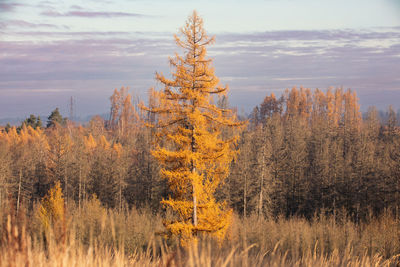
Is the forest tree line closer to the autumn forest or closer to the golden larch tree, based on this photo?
the autumn forest

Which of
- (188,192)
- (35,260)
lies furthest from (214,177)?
(35,260)

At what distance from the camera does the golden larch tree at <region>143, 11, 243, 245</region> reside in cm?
1805

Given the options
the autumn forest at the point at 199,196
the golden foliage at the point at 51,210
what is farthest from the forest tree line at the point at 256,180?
the golden foliage at the point at 51,210

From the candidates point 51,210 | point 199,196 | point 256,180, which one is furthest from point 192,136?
point 256,180

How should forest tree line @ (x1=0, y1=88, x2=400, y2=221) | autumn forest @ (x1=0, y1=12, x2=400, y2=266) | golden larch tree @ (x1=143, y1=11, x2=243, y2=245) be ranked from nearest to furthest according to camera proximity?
autumn forest @ (x1=0, y1=12, x2=400, y2=266), golden larch tree @ (x1=143, y1=11, x2=243, y2=245), forest tree line @ (x1=0, y1=88, x2=400, y2=221)

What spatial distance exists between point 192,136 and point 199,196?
294 cm

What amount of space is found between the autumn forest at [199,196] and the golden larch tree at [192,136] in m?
0.06

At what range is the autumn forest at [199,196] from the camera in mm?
3873

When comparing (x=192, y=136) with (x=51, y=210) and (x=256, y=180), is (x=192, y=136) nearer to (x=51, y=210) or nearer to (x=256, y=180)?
(x=51, y=210)

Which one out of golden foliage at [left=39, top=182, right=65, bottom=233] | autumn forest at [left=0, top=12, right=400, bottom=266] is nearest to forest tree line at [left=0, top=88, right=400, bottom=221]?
autumn forest at [left=0, top=12, right=400, bottom=266]

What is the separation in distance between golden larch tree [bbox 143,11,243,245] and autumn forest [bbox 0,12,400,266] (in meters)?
0.06

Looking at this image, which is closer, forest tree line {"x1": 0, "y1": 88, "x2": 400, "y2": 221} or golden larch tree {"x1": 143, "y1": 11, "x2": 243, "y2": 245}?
golden larch tree {"x1": 143, "y1": 11, "x2": 243, "y2": 245}

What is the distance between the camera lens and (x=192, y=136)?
18469mm

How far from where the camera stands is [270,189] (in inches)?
1373
